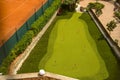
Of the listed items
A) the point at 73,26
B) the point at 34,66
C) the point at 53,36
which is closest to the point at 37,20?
the point at 53,36

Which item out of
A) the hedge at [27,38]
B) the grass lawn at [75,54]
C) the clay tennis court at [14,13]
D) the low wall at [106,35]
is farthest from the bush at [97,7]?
the clay tennis court at [14,13]

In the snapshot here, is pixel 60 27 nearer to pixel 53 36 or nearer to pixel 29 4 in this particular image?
pixel 53 36

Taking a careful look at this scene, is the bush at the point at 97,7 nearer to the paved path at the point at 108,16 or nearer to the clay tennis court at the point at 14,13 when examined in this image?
the paved path at the point at 108,16

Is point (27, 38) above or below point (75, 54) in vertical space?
above

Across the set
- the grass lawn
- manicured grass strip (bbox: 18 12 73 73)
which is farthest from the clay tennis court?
the grass lawn

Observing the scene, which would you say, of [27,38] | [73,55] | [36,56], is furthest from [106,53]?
[27,38]

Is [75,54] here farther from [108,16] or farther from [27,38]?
[108,16]

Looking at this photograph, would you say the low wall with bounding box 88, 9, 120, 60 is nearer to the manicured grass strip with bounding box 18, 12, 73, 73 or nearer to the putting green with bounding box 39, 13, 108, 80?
the putting green with bounding box 39, 13, 108, 80

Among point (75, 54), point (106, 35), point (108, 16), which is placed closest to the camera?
point (75, 54)
